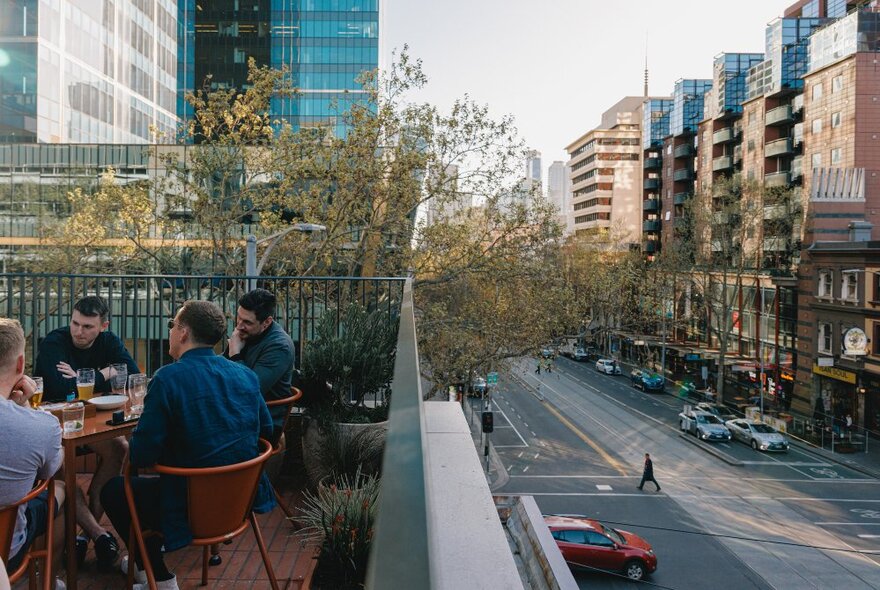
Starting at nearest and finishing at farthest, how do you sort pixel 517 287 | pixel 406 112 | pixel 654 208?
pixel 406 112, pixel 517 287, pixel 654 208

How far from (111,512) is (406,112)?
1723 cm

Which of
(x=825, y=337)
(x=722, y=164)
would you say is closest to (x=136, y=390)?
(x=825, y=337)

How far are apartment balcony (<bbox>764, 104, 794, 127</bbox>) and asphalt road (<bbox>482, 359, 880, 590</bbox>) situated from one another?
23002 millimetres

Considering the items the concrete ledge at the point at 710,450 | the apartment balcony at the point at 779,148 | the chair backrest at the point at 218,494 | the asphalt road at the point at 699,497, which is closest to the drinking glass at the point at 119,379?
the chair backrest at the point at 218,494

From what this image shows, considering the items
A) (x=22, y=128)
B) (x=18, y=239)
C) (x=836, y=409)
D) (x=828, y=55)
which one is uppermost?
(x=828, y=55)

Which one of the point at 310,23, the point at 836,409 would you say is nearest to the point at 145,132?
the point at 310,23

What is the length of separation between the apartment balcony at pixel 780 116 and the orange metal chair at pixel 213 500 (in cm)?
5267

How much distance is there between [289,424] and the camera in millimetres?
6137

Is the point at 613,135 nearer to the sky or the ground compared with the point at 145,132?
nearer to the sky

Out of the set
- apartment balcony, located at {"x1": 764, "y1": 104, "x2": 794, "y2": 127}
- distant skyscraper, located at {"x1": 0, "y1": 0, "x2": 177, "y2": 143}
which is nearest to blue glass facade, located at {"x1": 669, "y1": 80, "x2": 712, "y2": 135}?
apartment balcony, located at {"x1": 764, "y1": 104, "x2": 794, "y2": 127}

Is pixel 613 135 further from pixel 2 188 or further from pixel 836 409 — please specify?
pixel 2 188

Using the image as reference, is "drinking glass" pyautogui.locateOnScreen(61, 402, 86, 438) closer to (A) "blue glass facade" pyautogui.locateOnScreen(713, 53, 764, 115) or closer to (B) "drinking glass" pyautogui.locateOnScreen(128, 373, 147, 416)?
(B) "drinking glass" pyautogui.locateOnScreen(128, 373, 147, 416)

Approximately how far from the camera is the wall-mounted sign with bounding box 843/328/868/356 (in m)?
35.1

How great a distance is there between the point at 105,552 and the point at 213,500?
1327mm
